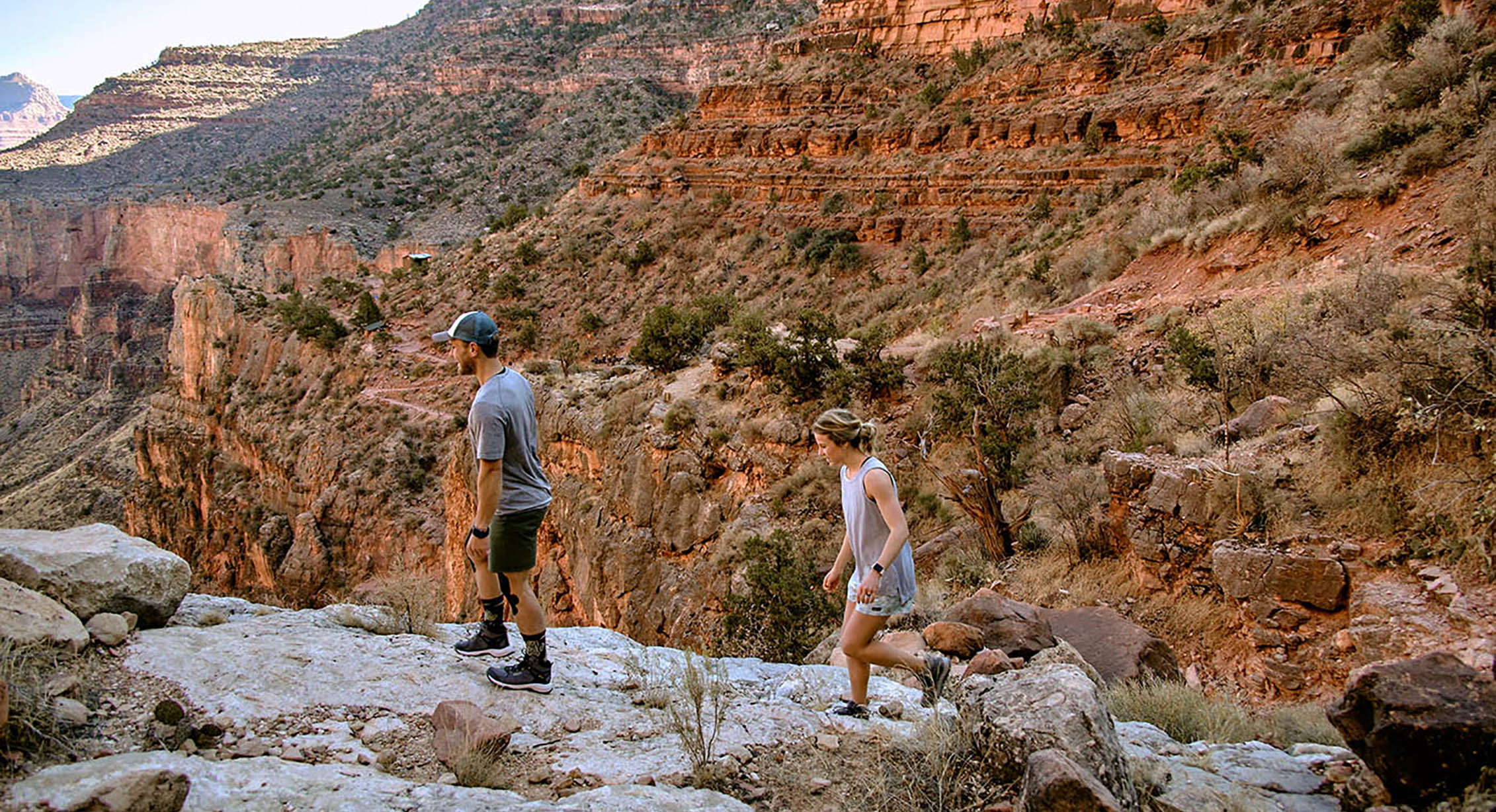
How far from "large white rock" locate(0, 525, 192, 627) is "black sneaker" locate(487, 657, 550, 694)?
5.77ft

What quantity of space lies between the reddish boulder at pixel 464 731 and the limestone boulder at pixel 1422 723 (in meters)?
3.19

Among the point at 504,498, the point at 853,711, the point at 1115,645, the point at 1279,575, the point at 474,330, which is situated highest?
the point at 474,330

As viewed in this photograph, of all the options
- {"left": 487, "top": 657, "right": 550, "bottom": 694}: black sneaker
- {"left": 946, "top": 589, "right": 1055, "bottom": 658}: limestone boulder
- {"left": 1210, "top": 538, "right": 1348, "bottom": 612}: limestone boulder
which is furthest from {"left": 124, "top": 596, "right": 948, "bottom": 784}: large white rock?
{"left": 1210, "top": 538, "right": 1348, "bottom": 612}: limestone boulder

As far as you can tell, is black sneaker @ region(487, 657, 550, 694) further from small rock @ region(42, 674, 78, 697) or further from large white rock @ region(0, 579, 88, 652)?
large white rock @ region(0, 579, 88, 652)

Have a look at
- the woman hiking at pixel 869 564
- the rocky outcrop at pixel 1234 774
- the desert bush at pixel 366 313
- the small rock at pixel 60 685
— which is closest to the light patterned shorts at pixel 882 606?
the woman hiking at pixel 869 564

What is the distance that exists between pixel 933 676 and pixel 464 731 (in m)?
2.13

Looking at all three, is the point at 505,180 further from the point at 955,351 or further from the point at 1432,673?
the point at 1432,673

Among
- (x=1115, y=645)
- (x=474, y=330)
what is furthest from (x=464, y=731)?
(x=1115, y=645)

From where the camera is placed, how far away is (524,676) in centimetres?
391

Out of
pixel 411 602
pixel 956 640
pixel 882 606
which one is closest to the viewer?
pixel 882 606

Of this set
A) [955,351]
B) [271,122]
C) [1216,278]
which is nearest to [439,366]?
[955,351]

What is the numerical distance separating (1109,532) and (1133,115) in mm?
19369

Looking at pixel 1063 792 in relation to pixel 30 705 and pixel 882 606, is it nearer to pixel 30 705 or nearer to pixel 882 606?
pixel 882 606

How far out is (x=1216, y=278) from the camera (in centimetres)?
1089
